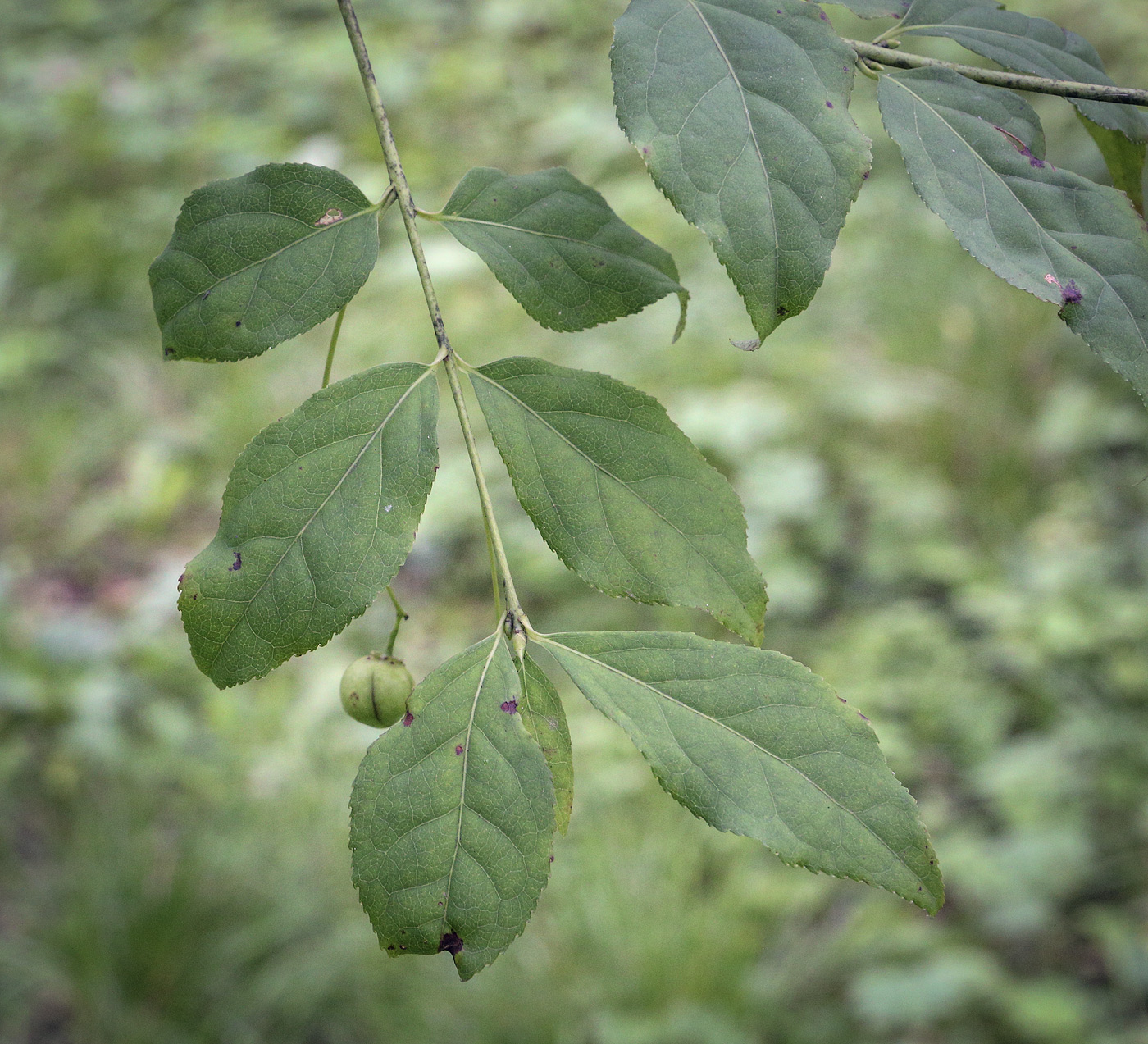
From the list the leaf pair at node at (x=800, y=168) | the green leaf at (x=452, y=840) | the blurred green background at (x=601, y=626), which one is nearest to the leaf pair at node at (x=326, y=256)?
the leaf pair at node at (x=800, y=168)

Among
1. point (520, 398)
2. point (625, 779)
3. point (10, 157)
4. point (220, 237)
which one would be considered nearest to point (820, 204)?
point (520, 398)

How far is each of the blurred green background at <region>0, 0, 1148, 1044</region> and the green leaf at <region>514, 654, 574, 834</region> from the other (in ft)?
5.65

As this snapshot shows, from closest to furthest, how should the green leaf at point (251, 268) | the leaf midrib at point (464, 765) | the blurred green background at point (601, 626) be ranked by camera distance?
the leaf midrib at point (464, 765), the green leaf at point (251, 268), the blurred green background at point (601, 626)

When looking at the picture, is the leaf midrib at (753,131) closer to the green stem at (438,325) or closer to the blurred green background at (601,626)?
the green stem at (438,325)

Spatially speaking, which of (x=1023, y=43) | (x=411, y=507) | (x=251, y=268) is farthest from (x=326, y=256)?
(x=1023, y=43)

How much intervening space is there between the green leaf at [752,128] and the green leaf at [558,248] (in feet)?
0.31

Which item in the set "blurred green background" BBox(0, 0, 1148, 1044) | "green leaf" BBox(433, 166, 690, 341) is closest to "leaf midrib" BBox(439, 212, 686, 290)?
"green leaf" BBox(433, 166, 690, 341)

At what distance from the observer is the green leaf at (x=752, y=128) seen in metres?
0.43

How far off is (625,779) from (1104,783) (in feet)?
3.38

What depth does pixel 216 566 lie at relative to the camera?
450mm

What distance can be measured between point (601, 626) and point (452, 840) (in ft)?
7.64

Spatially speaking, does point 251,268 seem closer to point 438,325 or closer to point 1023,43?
point 438,325

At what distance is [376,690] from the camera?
0.59 metres

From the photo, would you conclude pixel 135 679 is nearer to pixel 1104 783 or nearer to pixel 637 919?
pixel 637 919
